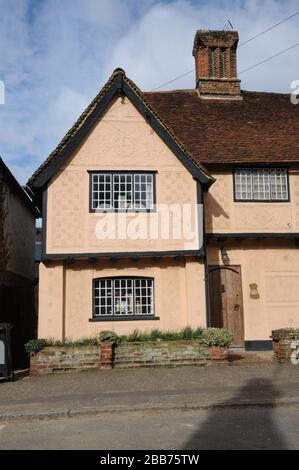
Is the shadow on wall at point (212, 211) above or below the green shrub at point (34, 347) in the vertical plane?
above

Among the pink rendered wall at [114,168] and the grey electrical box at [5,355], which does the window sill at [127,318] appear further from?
the grey electrical box at [5,355]

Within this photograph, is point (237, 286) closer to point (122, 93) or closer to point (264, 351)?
point (264, 351)

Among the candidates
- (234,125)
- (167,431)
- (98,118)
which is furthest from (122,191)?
(167,431)

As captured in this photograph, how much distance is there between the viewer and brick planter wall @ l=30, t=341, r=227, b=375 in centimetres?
1136

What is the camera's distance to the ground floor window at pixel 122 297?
13.0 metres

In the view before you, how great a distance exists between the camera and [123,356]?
11.7 metres

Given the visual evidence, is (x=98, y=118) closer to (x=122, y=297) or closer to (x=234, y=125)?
(x=122, y=297)

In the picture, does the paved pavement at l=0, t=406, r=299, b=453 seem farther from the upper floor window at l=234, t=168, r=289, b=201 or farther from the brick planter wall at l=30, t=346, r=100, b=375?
the upper floor window at l=234, t=168, r=289, b=201

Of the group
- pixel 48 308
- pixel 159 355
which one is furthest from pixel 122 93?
pixel 159 355

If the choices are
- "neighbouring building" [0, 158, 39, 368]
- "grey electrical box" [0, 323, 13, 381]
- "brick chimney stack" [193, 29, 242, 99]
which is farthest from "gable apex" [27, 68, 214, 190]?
"brick chimney stack" [193, 29, 242, 99]

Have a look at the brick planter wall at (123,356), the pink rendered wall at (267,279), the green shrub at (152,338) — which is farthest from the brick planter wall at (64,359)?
the pink rendered wall at (267,279)

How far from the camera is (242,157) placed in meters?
14.5

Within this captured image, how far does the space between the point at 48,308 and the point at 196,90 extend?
11.6 metres

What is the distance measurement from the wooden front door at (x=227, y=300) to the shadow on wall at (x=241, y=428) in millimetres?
5296
